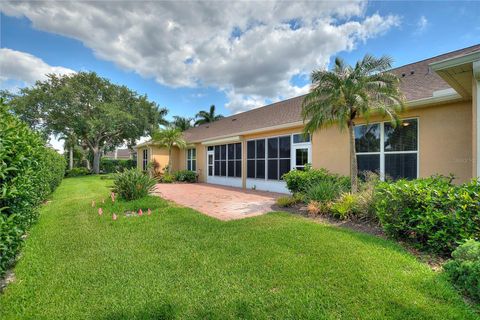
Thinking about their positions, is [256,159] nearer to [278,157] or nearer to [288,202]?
[278,157]

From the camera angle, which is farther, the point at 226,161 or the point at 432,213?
the point at 226,161

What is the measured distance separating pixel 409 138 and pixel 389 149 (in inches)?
27.7

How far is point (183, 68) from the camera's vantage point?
16.1m

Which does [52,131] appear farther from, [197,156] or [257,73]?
[257,73]

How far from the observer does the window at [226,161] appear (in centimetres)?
1598

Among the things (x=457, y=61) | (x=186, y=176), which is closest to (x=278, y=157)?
(x=457, y=61)

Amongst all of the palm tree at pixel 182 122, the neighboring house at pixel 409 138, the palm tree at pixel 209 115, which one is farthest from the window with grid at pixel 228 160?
the palm tree at pixel 182 122

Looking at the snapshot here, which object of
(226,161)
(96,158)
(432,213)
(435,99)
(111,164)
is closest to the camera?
(432,213)

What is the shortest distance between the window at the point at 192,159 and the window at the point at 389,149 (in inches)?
578

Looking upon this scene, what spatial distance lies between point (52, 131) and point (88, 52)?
21.2 meters

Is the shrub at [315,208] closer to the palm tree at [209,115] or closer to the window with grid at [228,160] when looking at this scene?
the window with grid at [228,160]

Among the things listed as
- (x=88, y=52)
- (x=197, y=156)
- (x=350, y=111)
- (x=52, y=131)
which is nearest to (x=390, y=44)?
(x=350, y=111)

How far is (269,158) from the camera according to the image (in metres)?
13.5

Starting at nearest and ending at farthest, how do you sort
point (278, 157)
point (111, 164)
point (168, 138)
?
point (278, 157)
point (168, 138)
point (111, 164)
